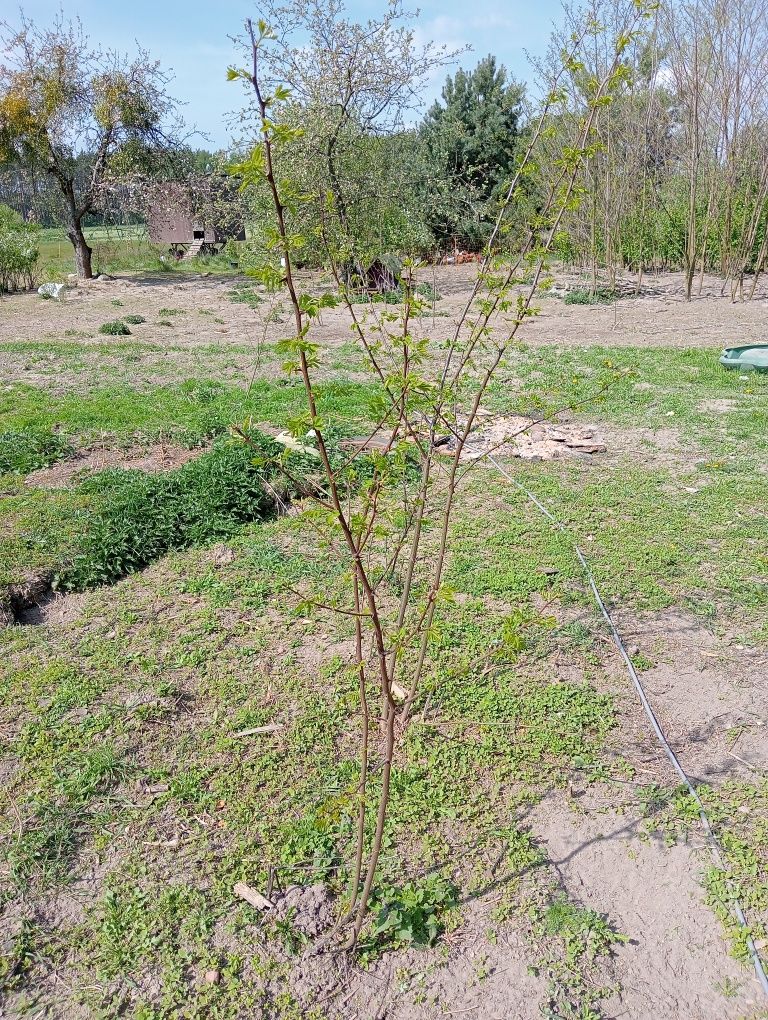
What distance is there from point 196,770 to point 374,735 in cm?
64

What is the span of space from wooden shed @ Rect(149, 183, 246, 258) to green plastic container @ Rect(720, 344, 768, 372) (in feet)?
33.6

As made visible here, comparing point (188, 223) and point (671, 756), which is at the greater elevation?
point (188, 223)

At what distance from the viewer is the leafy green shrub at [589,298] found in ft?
45.8

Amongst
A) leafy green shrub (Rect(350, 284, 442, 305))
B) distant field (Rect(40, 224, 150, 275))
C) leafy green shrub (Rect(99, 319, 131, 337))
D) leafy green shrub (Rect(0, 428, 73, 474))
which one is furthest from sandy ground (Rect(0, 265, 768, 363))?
distant field (Rect(40, 224, 150, 275))

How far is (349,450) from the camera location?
5422mm

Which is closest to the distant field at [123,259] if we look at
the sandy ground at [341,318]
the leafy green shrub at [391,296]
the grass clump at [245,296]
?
the sandy ground at [341,318]

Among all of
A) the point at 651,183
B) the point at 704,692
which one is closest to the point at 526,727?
the point at 704,692

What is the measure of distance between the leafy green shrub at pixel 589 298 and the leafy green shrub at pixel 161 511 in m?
10.2

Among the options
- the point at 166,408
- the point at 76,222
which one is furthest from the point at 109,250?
Result: the point at 166,408

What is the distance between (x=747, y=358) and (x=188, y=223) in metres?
19.5

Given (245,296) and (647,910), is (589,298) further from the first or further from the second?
(647,910)

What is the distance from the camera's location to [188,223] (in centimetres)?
A: 2359

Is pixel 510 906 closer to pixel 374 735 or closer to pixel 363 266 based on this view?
pixel 374 735

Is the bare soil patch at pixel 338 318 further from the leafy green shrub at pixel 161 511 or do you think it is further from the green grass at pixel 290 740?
the green grass at pixel 290 740
